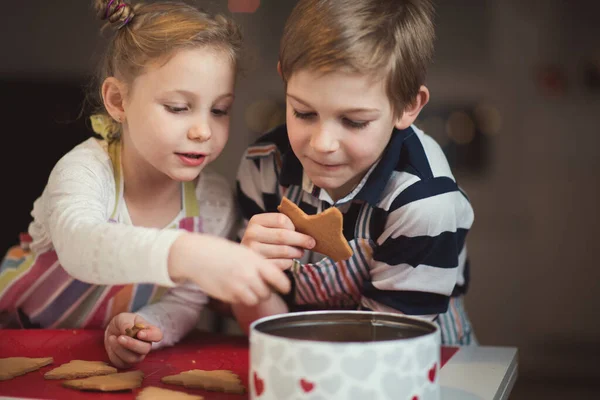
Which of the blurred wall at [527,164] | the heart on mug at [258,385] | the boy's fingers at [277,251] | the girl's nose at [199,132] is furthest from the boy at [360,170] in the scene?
the blurred wall at [527,164]

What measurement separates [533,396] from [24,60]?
176 centimetres

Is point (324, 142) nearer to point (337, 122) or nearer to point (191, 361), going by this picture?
point (337, 122)

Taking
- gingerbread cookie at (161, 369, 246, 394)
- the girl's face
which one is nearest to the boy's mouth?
the girl's face

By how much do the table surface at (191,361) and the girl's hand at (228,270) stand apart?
0.49ft

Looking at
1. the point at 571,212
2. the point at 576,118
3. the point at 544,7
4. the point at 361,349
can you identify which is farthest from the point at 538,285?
the point at 361,349

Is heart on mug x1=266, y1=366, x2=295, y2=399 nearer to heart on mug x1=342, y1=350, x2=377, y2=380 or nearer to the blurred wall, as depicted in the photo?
heart on mug x1=342, y1=350, x2=377, y2=380

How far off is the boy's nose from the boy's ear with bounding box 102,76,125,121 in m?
0.34

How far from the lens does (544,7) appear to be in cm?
252

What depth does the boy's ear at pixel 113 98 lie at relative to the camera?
3.50 ft

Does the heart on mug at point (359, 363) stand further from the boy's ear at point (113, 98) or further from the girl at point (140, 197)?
the boy's ear at point (113, 98)

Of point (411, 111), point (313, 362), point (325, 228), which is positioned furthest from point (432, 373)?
point (411, 111)

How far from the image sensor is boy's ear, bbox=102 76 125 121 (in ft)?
3.50

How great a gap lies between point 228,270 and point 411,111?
1.37 feet

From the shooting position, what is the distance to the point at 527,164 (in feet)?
8.36
